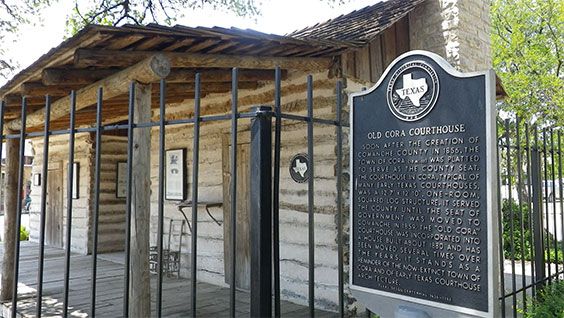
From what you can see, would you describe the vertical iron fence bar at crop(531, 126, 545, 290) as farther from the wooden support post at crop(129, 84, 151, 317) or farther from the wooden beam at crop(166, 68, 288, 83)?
the wooden support post at crop(129, 84, 151, 317)

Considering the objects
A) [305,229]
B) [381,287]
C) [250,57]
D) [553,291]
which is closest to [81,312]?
[305,229]

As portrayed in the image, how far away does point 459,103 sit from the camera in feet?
6.70

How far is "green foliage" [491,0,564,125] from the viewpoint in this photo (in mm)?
11555

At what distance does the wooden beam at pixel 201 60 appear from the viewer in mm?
3564

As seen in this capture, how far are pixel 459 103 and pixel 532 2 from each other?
13760 mm

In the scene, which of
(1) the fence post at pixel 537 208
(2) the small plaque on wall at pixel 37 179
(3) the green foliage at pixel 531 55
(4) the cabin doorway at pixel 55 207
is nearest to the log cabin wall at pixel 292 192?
(1) the fence post at pixel 537 208

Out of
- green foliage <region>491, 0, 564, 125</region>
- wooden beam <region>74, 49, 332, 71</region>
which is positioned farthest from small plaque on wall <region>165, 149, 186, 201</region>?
green foliage <region>491, 0, 564, 125</region>

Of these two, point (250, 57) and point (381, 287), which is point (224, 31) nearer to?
point (250, 57)

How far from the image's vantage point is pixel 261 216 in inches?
90.6

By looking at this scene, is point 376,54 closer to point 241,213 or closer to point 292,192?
point 292,192

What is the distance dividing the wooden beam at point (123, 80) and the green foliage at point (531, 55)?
1014 centimetres

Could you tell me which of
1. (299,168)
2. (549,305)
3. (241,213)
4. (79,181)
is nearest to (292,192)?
(299,168)

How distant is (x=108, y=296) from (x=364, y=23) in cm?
505

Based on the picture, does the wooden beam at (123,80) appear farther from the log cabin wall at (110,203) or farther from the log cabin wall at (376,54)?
the log cabin wall at (110,203)
